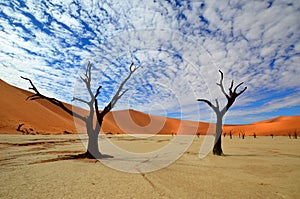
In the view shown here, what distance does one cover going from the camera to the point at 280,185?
5.70 m

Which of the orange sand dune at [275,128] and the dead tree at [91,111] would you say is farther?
the orange sand dune at [275,128]

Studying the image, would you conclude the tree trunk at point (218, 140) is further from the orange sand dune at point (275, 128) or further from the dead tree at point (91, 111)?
the orange sand dune at point (275, 128)

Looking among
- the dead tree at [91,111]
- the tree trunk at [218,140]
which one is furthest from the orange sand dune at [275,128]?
the dead tree at [91,111]

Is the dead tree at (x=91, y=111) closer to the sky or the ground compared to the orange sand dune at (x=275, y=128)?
closer to the ground

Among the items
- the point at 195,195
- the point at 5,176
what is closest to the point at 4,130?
the point at 5,176

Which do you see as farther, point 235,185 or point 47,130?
point 47,130

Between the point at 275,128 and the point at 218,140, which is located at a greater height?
the point at 275,128

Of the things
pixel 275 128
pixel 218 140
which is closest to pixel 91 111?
pixel 218 140

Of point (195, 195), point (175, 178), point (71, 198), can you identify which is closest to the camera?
point (71, 198)

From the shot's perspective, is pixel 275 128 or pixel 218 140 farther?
pixel 275 128

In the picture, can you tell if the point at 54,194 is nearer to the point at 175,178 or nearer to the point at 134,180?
the point at 134,180

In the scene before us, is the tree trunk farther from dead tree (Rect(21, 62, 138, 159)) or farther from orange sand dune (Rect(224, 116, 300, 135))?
orange sand dune (Rect(224, 116, 300, 135))

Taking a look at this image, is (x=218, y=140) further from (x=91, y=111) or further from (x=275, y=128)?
(x=275, y=128)

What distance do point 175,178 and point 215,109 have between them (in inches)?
338
